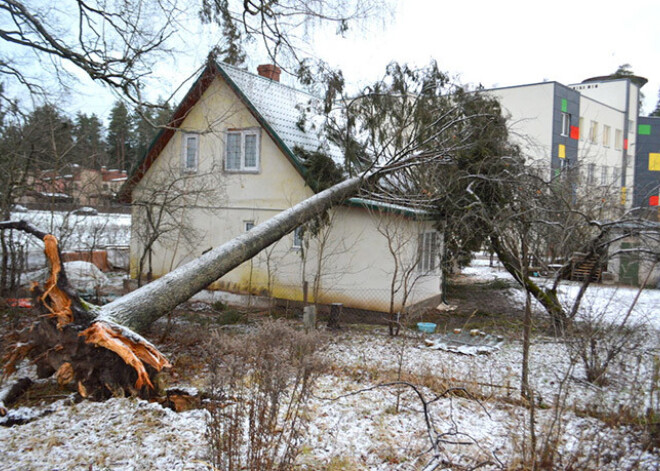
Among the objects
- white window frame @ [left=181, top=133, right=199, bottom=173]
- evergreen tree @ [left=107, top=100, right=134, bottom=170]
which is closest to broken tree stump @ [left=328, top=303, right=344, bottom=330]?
white window frame @ [left=181, top=133, right=199, bottom=173]

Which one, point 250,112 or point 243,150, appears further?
point 243,150

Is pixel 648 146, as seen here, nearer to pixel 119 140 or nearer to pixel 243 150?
pixel 243 150

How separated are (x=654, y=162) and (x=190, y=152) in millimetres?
35328

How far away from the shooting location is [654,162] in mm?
35406

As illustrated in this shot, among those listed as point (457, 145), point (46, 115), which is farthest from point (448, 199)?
point (46, 115)

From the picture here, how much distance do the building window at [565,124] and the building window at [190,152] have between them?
2199 centimetres

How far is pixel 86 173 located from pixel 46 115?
3.47m

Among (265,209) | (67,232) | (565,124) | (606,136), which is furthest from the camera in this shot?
(606,136)

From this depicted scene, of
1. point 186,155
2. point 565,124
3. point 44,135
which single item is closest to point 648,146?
point 565,124

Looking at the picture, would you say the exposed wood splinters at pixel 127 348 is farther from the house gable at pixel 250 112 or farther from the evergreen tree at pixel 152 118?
the house gable at pixel 250 112

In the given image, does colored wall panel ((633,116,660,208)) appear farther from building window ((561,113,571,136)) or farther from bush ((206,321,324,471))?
bush ((206,321,324,471))

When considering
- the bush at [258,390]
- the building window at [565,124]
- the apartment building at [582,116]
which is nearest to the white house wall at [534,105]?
the apartment building at [582,116]

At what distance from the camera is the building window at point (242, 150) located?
13.9m

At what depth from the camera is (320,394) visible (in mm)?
6230
